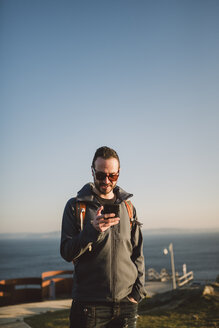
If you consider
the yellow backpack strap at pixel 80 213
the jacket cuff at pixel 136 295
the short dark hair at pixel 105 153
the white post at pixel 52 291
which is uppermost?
the short dark hair at pixel 105 153

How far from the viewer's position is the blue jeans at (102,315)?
7.79ft

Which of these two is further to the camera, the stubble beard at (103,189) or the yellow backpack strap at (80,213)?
the stubble beard at (103,189)

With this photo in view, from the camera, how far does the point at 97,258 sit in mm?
2502

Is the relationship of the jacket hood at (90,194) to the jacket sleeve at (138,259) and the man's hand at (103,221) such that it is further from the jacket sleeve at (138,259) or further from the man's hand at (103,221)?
the man's hand at (103,221)

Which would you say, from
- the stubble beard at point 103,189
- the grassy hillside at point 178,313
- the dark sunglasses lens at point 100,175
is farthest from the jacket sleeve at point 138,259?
the grassy hillside at point 178,313

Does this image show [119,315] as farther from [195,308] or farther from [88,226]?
[195,308]

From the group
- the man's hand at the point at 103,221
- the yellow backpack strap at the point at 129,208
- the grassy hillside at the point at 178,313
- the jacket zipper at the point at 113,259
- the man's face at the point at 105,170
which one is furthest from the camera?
the grassy hillside at the point at 178,313

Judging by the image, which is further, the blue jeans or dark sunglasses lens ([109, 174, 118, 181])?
dark sunglasses lens ([109, 174, 118, 181])

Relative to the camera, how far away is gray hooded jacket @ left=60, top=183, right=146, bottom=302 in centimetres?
236

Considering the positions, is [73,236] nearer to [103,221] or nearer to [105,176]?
[103,221]

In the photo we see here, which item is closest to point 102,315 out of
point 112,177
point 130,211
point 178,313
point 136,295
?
point 136,295

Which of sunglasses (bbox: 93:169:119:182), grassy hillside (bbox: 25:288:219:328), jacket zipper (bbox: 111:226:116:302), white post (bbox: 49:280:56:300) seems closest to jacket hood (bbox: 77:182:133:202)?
sunglasses (bbox: 93:169:119:182)

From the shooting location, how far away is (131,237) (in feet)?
9.56

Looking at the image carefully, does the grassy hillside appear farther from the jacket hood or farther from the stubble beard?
the stubble beard
